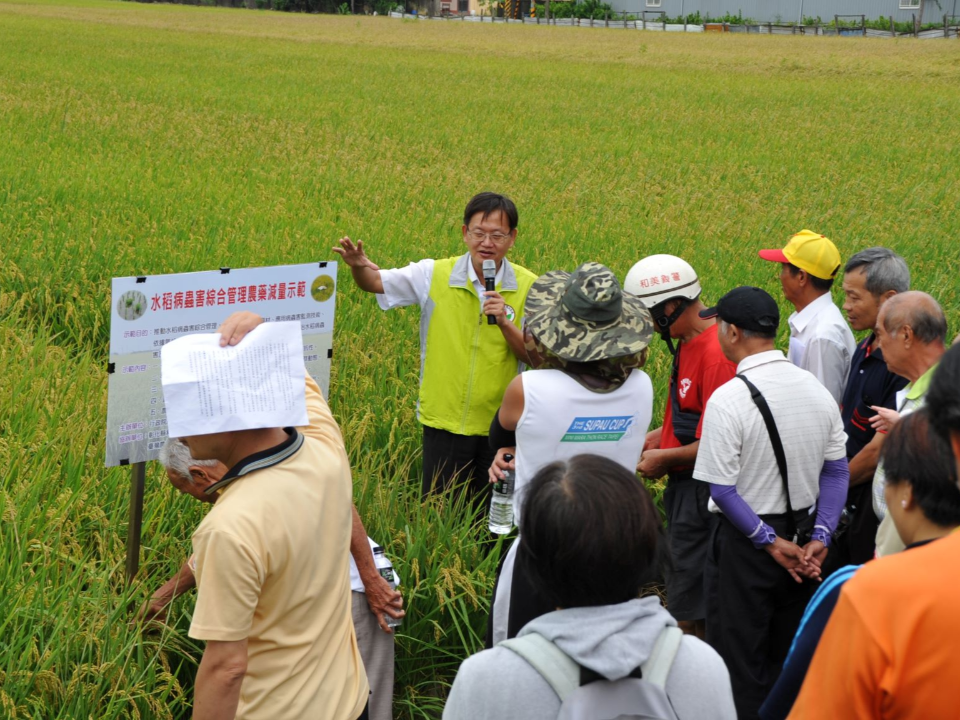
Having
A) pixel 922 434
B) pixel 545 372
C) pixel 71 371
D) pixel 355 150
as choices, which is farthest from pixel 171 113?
pixel 922 434

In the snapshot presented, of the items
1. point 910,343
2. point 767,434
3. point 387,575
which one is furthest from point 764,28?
point 387,575

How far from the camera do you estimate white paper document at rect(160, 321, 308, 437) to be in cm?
203

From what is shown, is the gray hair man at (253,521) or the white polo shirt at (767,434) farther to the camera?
the white polo shirt at (767,434)

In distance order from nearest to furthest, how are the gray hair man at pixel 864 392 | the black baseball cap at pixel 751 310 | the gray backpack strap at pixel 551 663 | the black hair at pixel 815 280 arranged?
1. the gray backpack strap at pixel 551 663
2. the black baseball cap at pixel 751 310
3. the gray hair man at pixel 864 392
4. the black hair at pixel 815 280

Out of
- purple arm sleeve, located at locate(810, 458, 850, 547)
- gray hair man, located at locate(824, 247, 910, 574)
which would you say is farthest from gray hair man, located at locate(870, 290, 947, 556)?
gray hair man, located at locate(824, 247, 910, 574)

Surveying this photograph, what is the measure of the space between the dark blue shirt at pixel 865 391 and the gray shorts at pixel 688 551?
663 mm

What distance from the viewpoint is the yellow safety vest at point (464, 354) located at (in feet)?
12.6

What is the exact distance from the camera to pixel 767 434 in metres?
3.02

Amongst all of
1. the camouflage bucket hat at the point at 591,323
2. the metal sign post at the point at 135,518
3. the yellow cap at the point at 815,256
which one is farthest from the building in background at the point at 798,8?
the metal sign post at the point at 135,518

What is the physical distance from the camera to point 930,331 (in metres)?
3.13

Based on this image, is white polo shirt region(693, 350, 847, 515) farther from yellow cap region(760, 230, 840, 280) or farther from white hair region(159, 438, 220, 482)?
white hair region(159, 438, 220, 482)

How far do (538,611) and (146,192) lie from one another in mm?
7421

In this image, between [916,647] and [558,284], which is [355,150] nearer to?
[558,284]

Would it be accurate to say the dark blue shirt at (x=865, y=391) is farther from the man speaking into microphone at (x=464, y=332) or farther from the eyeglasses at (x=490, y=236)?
the eyeglasses at (x=490, y=236)
